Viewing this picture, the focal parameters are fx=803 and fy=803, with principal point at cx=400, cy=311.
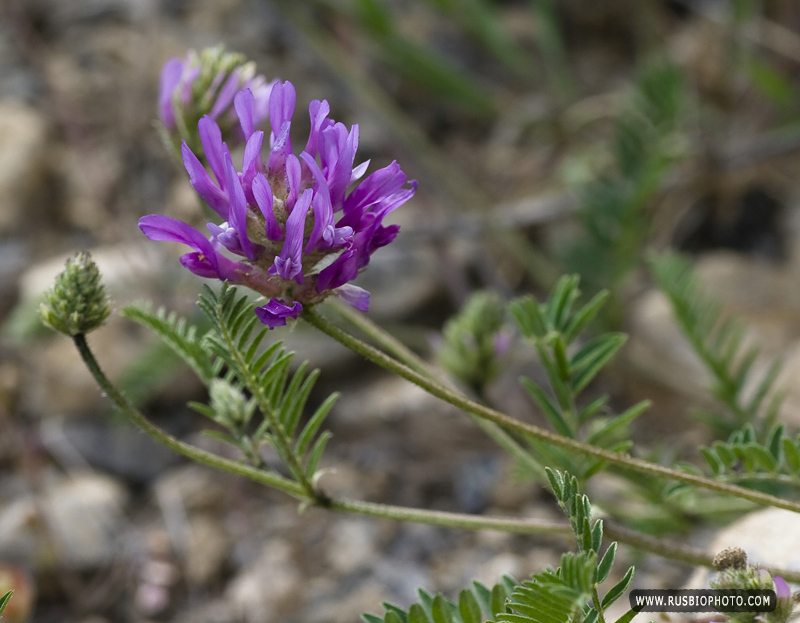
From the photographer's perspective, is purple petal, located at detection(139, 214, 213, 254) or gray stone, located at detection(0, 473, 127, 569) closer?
purple petal, located at detection(139, 214, 213, 254)

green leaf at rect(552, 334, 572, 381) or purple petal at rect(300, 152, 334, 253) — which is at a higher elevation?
purple petal at rect(300, 152, 334, 253)

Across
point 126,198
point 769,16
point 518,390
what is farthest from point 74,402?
point 769,16

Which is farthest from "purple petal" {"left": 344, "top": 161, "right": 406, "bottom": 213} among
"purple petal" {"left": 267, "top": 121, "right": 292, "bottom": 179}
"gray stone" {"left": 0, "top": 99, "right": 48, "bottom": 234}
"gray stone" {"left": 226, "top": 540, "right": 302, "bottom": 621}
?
"gray stone" {"left": 0, "top": 99, "right": 48, "bottom": 234}

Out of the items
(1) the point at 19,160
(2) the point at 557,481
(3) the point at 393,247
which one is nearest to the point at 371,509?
(2) the point at 557,481

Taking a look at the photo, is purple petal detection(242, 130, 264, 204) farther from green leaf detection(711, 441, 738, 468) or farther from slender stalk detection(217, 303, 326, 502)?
green leaf detection(711, 441, 738, 468)

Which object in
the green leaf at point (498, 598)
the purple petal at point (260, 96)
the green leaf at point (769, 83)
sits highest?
the green leaf at point (769, 83)

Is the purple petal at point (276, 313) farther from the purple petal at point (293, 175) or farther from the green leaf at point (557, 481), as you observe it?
the green leaf at point (557, 481)

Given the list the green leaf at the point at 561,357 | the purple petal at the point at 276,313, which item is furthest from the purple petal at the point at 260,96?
the green leaf at the point at 561,357
